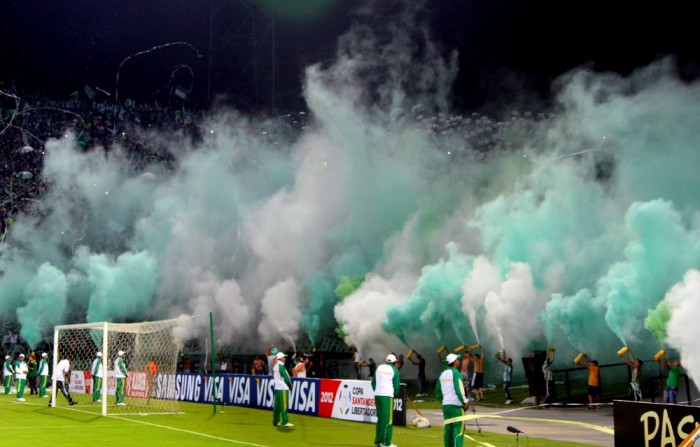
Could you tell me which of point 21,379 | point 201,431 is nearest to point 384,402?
point 201,431

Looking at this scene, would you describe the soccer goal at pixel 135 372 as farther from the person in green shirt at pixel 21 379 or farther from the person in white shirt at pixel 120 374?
the person in green shirt at pixel 21 379

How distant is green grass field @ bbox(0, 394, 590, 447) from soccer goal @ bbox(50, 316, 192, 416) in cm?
231

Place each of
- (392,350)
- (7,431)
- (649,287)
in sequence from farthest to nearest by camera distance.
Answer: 1. (392,350)
2. (649,287)
3. (7,431)

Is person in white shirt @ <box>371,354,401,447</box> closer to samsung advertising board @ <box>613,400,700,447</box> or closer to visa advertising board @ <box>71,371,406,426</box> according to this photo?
visa advertising board @ <box>71,371,406,426</box>

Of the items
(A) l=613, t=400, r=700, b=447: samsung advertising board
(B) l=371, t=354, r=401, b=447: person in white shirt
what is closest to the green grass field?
(B) l=371, t=354, r=401, b=447: person in white shirt

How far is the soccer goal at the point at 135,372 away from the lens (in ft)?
91.9

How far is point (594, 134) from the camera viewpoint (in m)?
36.9

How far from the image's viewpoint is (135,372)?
32875mm

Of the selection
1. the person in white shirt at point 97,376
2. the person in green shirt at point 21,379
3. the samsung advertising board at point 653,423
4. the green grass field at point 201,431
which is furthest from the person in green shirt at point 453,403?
the person in green shirt at point 21,379

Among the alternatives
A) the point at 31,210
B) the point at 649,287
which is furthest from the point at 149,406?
the point at 31,210

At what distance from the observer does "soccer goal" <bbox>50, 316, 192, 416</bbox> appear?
28016 mm

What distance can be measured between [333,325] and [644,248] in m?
22.8

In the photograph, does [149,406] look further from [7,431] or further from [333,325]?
[333,325]

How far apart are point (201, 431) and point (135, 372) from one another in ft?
47.3
